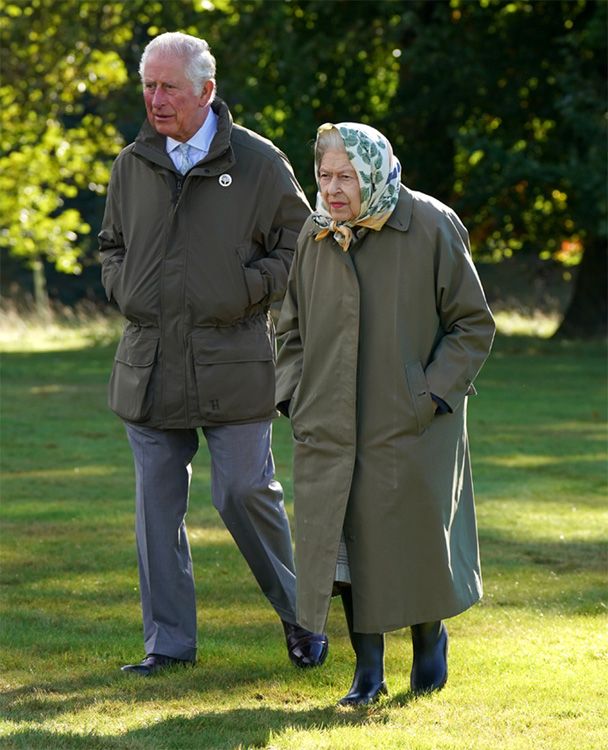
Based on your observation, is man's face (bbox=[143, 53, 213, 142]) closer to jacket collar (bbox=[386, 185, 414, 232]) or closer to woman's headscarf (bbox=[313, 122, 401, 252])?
woman's headscarf (bbox=[313, 122, 401, 252])

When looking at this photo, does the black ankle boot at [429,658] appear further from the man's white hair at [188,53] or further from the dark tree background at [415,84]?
the dark tree background at [415,84]

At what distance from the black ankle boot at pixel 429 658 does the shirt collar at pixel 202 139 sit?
1978mm

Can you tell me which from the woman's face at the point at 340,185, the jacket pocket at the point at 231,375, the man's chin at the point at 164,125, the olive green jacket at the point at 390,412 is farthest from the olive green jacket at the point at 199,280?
the woman's face at the point at 340,185

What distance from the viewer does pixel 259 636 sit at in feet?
21.1

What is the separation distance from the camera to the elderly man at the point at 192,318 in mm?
5633

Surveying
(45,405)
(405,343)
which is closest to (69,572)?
(405,343)

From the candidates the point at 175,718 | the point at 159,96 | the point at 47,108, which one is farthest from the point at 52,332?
the point at 175,718

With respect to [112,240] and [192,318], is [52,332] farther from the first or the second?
[192,318]

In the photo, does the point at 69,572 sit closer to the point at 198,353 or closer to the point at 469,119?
the point at 198,353

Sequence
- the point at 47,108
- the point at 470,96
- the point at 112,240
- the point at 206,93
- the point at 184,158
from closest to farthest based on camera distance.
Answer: the point at 206,93, the point at 184,158, the point at 112,240, the point at 470,96, the point at 47,108

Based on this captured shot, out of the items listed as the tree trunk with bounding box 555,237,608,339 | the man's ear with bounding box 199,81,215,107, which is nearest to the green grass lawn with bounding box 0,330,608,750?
the man's ear with bounding box 199,81,215,107

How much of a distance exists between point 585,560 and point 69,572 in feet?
9.13

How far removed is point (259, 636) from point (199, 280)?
66.8 inches

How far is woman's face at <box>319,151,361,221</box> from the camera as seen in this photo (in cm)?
496
